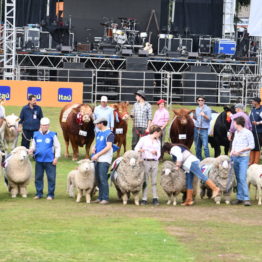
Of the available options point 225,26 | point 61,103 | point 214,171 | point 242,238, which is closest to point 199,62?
point 225,26

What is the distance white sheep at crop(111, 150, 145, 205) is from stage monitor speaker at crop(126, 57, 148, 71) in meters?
22.1

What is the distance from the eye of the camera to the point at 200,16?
46500 mm

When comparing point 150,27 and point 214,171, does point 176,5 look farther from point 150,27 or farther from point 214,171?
point 214,171

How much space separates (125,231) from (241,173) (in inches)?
146

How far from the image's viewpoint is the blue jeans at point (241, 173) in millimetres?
17094

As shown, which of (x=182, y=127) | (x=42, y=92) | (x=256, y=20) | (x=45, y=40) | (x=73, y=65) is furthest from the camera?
(x=45, y=40)

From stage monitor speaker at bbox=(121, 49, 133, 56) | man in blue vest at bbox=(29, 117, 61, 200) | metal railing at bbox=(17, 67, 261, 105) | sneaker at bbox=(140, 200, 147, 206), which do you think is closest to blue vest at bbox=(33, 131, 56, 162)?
man in blue vest at bbox=(29, 117, 61, 200)

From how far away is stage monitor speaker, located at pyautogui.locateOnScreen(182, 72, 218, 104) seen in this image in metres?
38.5

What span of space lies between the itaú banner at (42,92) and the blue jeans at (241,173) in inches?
737

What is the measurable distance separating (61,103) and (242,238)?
22552 mm

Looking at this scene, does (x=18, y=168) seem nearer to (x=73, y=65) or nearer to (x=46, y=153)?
(x=46, y=153)

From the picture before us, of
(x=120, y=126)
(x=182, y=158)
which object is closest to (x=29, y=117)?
(x=120, y=126)

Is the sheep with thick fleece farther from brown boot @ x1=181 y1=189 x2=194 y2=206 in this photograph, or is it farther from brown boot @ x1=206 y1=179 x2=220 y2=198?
brown boot @ x1=206 y1=179 x2=220 y2=198

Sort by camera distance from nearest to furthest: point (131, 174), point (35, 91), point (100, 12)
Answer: point (131, 174) < point (35, 91) < point (100, 12)
